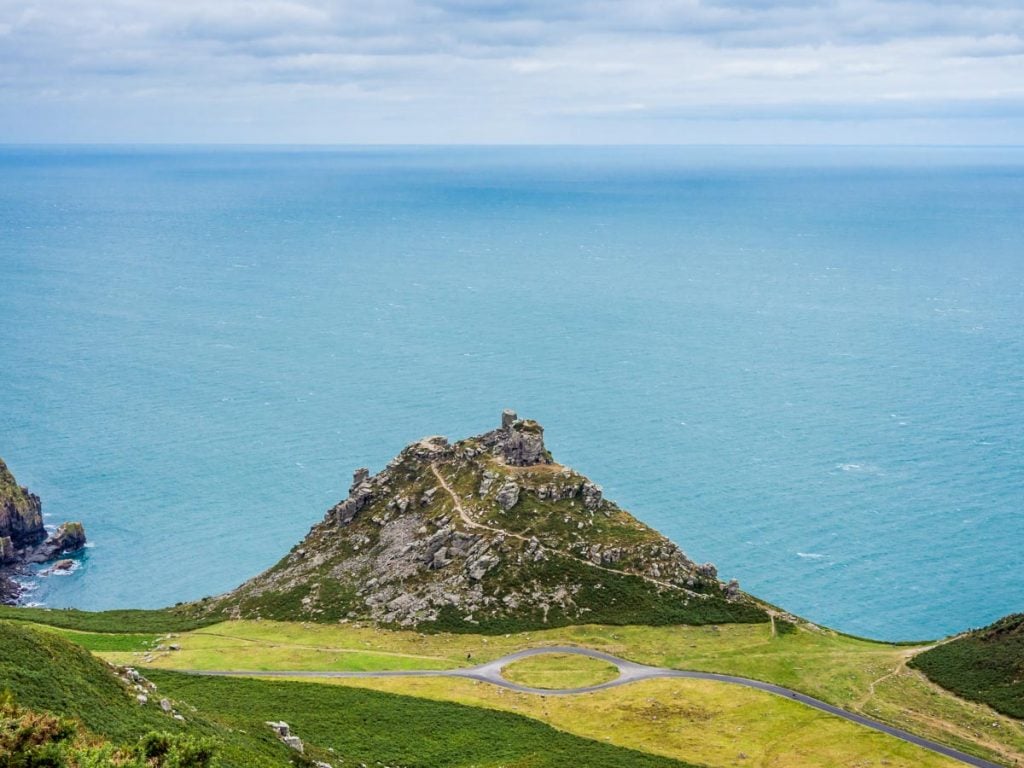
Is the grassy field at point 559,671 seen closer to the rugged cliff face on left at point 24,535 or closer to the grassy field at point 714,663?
the grassy field at point 714,663

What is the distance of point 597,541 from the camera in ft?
373

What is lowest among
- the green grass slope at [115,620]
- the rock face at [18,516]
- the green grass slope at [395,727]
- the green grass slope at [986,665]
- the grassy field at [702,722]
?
the green grass slope at [395,727]

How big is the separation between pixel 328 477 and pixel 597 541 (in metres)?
75.3

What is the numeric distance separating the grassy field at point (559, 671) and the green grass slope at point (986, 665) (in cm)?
3025

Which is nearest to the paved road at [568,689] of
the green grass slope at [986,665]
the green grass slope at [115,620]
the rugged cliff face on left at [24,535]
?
→ the green grass slope at [986,665]

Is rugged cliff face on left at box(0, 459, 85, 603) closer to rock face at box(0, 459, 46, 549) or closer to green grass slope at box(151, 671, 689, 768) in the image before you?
rock face at box(0, 459, 46, 549)

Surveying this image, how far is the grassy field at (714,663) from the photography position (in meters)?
85.8

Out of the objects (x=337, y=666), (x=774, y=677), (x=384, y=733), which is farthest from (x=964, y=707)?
(x=337, y=666)

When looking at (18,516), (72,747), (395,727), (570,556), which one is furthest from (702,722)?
(18,516)

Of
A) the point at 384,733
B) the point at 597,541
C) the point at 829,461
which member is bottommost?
the point at 384,733

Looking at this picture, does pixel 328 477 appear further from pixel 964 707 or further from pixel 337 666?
pixel 964 707

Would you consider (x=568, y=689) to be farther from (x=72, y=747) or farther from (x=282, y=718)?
(x=72, y=747)

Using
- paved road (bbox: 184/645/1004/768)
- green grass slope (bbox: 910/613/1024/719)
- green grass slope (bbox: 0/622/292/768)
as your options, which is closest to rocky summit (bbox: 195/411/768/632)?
paved road (bbox: 184/645/1004/768)

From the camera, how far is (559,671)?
97.4 metres
